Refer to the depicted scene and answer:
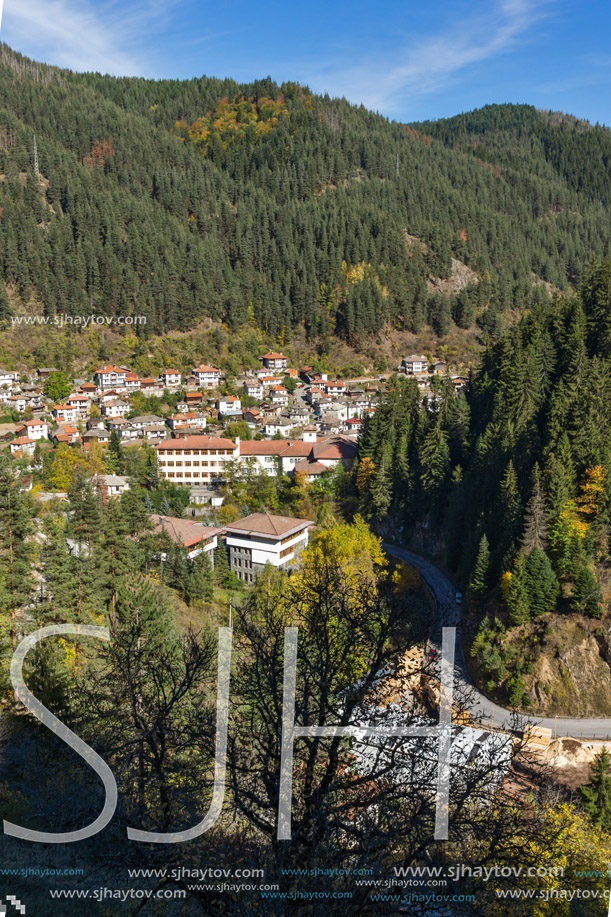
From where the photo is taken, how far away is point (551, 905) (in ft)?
32.6

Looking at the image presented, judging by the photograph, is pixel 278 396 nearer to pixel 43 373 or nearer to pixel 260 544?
pixel 43 373

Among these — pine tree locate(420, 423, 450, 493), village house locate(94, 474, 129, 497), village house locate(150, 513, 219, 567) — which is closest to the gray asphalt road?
pine tree locate(420, 423, 450, 493)

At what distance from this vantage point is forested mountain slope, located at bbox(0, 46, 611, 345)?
7700 cm

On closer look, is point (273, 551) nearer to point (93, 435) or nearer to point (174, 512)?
point (174, 512)

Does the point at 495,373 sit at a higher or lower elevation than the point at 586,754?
higher

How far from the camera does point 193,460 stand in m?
45.3

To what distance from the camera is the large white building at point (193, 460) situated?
45.1 m

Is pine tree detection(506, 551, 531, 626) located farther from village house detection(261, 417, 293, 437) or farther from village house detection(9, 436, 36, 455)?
village house detection(9, 436, 36, 455)

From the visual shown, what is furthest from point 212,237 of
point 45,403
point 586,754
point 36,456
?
point 586,754

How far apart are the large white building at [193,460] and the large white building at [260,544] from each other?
12590 mm

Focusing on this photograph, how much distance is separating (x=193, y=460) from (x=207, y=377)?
2045 centimetres

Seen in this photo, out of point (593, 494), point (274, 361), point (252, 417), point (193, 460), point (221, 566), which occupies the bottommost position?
point (221, 566)

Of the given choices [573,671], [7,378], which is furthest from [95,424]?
[573,671]

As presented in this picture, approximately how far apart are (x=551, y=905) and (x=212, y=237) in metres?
95.3
